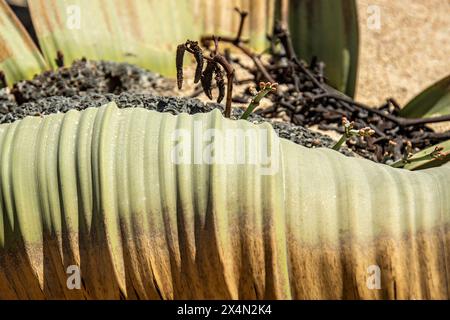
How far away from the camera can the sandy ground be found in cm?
273

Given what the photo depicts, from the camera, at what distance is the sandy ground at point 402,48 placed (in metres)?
2.73

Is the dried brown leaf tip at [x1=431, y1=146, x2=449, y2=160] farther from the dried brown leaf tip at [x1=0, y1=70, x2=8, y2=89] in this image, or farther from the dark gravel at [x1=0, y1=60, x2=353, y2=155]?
the dried brown leaf tip at [x1=0, y1=70, x2=8, y2=89]

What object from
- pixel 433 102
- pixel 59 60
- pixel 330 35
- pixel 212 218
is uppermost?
pixel 330 35

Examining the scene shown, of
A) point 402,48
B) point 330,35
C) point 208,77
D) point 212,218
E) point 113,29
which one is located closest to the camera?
point 212,218

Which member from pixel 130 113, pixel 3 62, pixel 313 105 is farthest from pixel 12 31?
pixel 130 113

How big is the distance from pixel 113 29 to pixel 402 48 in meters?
1.06

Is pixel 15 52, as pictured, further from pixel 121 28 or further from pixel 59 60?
pixel 121 28

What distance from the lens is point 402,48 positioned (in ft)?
9.57

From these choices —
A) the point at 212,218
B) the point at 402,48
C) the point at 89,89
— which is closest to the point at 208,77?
the point at 212,218

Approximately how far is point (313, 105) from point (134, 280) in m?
0.88

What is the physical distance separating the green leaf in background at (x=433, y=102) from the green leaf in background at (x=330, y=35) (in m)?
0.30

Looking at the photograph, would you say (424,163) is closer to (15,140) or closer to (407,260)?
(407,260)

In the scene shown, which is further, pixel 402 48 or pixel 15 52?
pixel 402 48

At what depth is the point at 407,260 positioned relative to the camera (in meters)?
1.32
